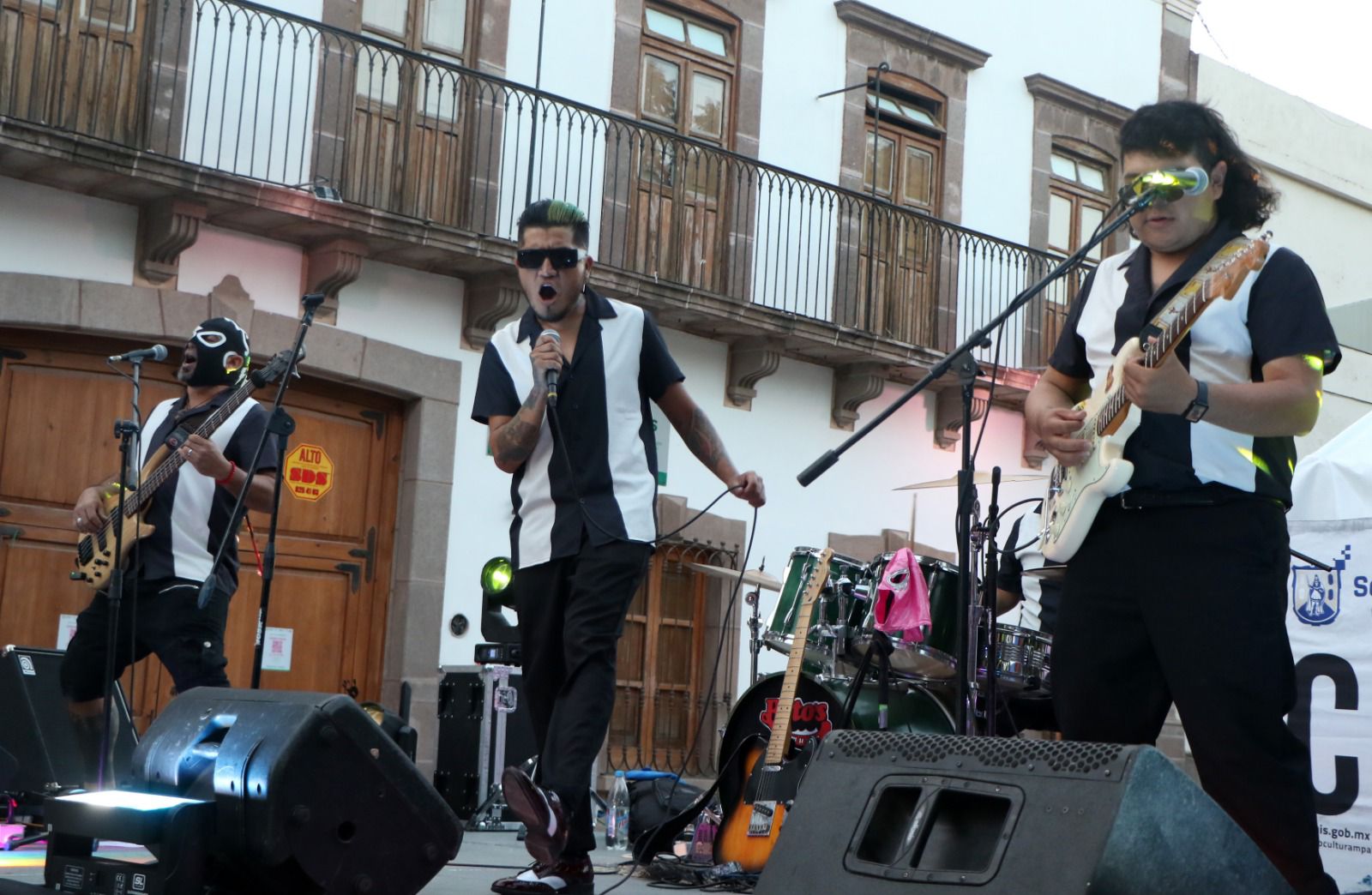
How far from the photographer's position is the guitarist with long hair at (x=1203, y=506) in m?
3.06

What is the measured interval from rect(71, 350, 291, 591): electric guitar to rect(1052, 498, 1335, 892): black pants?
2947mm

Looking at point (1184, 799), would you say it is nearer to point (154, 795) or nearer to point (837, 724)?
point (154, 795)

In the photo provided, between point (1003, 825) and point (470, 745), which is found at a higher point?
point (1003, 825)

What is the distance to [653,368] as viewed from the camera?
4.57 m

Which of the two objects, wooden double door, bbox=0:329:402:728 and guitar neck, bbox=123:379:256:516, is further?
wooden double door, bbox=0:329:402:728

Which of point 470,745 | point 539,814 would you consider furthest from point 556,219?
point 470,745

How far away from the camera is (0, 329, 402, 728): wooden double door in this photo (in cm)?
952

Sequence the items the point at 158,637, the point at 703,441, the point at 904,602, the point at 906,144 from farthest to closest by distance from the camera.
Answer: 1. the point at 906,144
2. the point at 904,602
3. the point at 158,637
4. the point at 703,441

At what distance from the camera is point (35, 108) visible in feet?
31.4

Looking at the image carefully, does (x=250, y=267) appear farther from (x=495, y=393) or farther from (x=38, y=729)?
(x=495, y=393)

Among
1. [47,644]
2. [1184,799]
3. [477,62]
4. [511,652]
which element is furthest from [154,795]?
[477,62]

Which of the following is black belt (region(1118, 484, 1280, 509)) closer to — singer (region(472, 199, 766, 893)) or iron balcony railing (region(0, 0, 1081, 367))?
singer (region(472, 199, 766, 893))

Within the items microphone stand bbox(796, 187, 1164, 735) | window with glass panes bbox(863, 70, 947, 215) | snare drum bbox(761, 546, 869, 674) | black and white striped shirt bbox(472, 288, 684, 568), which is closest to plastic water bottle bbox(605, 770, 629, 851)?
snare drum bbox(761, 546, 869, 674)

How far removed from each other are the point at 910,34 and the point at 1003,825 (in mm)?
12115
